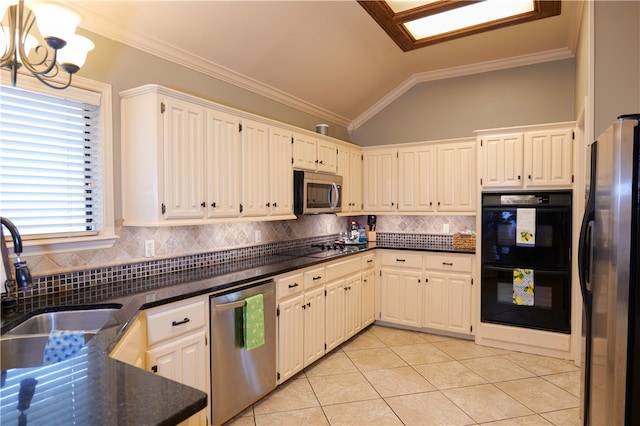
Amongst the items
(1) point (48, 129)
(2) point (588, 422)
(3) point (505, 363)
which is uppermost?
(1) point (48, 129)

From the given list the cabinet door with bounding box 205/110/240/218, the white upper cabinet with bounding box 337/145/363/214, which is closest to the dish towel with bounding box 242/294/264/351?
the cabinet door with bounding box 205/110/240/218

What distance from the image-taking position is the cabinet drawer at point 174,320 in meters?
2.02

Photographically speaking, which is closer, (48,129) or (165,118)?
(48,129)

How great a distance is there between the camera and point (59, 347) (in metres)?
1.55

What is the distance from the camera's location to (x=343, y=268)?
3803 mm

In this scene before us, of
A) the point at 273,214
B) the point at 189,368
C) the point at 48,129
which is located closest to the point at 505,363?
the point at 273,214

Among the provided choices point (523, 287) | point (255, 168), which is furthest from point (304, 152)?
point (523, 287)

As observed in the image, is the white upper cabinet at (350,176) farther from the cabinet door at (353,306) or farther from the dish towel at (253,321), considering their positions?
the dish towel at (253,321)

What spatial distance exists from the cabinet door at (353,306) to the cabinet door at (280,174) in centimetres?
107

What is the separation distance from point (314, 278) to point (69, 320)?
6.23ft

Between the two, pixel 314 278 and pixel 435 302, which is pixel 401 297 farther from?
pixel 314 278

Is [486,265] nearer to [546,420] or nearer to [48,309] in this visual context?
[546,420]

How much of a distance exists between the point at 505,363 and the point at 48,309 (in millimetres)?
3689

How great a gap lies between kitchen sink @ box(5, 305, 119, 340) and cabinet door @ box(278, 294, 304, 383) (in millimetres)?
1304
